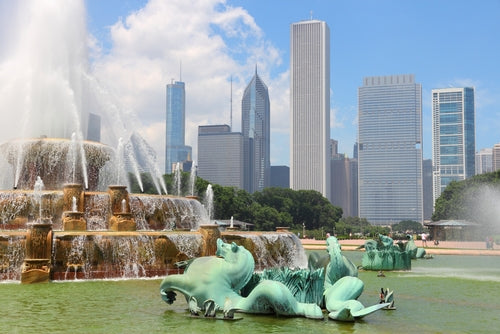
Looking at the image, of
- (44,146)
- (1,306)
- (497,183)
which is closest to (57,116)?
(44,146)

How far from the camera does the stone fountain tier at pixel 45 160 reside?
31.2m

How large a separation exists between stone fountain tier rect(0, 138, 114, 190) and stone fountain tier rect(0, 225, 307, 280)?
10.1 metres

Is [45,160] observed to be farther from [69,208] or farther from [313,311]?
[313,311]

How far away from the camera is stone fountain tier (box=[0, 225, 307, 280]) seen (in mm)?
20703

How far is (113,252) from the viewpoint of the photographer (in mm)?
21625

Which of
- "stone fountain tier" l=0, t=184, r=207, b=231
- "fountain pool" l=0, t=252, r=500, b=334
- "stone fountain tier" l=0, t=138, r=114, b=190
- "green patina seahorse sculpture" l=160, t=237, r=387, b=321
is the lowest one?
"fountain pool" l=0, t=252, r=500, b=334

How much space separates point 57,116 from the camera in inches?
1380

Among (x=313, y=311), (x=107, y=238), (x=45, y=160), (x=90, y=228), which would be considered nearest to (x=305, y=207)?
(x=45, y=160)

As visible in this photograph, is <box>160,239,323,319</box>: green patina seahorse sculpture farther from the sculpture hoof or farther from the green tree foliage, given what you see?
the green tree foliage

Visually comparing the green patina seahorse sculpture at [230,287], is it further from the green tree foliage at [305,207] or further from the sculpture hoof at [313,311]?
the green tree foliage at [305,207]

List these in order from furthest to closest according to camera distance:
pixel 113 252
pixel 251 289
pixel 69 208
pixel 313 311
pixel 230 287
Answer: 1. pixel 69 208
2. pixel 113 252
3. pixel 251 289
4. pixel 230 287
5. pixel 313 311

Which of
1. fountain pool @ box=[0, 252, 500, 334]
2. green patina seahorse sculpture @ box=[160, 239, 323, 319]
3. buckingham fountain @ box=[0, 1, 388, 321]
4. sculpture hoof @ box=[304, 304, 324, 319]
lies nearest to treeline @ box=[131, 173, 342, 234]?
buckingham fountain @ box=[0, 1, 388, 321]

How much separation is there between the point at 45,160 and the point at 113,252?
11.7 m

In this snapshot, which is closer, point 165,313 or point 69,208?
point 165,313
